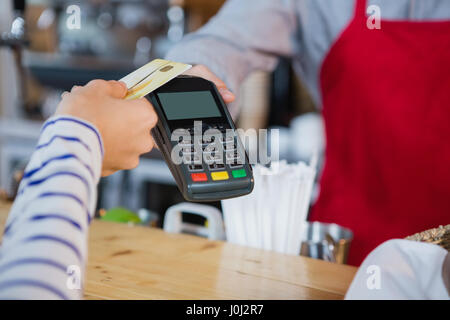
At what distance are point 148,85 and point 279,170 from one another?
0.96ft

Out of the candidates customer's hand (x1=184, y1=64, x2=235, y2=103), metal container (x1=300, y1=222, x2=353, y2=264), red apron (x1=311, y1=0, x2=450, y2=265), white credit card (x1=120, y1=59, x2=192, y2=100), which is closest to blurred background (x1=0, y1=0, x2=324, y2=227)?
red apron (x1=311, y1=0, x2=450, y2=265)

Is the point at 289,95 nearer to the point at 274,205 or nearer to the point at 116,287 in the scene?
the point at 274,205

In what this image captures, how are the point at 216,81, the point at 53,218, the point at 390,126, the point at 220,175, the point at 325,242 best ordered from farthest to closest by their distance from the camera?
the point at 390,126 < the point at 325,242 < the point at 216,81 < the point at 220,175 < the point at 53,218

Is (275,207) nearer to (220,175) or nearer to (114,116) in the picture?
(220,175)

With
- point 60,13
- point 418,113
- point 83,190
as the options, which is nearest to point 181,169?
point 83,190

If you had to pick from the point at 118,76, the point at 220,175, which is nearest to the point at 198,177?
the point at 220,175

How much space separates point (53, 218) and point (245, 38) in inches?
33.7

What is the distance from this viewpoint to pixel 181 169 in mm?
607

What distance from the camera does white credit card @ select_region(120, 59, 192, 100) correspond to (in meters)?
0.61

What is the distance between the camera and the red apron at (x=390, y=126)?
1.12 m

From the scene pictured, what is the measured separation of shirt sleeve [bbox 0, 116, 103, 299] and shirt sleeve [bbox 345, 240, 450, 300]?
0.27m

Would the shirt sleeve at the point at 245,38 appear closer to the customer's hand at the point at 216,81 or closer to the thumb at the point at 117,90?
the customer's hand at the point at 216,81

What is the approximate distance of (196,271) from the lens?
0.78 m

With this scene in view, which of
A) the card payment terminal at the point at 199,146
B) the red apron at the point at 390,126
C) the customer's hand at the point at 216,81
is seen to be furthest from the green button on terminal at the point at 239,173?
the red apron at the point at 390,126
